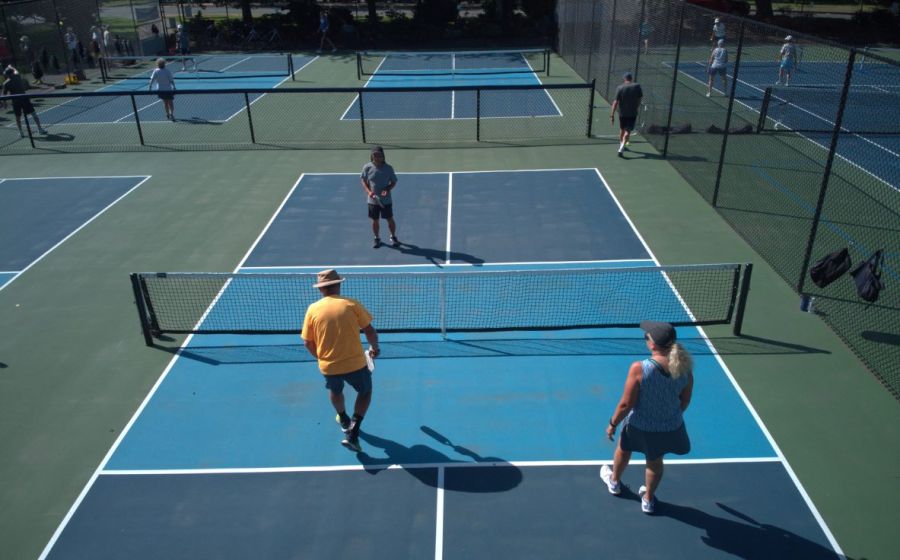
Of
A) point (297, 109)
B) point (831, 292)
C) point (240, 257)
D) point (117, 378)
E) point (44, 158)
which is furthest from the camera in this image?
point (297, 109)

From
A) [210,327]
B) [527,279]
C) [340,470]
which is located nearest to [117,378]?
[210,327]

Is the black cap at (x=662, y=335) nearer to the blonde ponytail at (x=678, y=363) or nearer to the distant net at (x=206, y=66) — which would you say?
the blonde ponytail at (x=678, y=363)

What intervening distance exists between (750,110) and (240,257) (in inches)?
595

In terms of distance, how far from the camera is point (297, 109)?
2056 cm

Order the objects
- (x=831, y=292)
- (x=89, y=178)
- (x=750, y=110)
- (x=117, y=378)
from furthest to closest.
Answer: (x=750, y=110)
(x=89, y=178)
(x=831, y=292)
(x=117, y=378)

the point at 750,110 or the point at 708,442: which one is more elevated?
the point at 750,110

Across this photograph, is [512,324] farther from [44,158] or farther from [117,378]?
[44,158]

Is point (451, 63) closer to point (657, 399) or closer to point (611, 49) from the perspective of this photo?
point (611, 49)

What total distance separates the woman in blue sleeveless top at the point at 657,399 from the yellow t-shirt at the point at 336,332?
2.36 meters

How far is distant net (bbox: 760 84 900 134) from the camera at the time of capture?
1739cm

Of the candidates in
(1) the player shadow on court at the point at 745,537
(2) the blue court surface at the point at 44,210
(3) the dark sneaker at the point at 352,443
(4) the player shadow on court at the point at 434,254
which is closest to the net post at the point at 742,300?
(1) the player shadow on court at the point at 745,537

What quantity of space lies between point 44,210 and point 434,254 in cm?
812

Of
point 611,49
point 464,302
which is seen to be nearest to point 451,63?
point 611,49

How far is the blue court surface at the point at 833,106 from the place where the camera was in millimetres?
A: 15664
